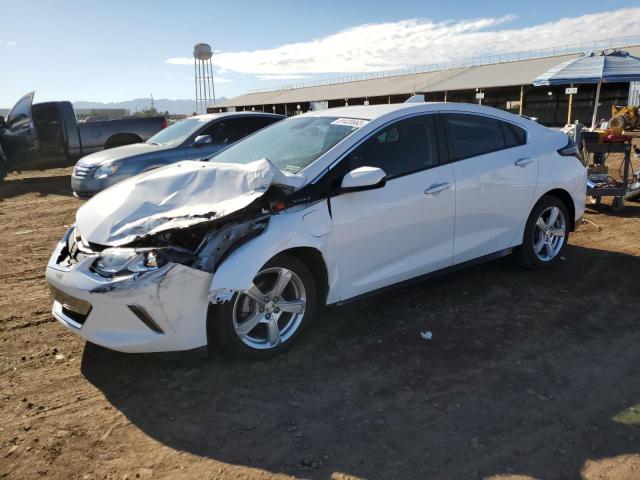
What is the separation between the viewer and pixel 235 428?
289 centimetres

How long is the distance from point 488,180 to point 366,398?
2.33 meters

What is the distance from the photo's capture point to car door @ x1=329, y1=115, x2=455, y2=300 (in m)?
3.72

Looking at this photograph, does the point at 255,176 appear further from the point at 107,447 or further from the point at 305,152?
the point at 107,447

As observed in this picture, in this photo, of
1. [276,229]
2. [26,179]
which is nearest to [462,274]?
[276,229]

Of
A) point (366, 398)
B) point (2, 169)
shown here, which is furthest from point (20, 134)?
point (366, 398)

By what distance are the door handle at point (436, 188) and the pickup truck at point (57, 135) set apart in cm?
1057

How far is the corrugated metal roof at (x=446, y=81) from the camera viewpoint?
3534cm

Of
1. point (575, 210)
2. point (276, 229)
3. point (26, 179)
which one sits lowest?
point (26, 179)

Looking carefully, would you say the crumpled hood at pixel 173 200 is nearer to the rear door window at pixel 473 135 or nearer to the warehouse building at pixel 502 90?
the rear door window at pixel 473 135

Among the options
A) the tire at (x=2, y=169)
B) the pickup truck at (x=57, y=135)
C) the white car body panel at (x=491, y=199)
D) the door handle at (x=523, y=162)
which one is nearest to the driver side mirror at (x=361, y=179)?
the white car body panel at (x=491, y=199)

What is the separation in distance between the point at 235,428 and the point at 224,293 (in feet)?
2.59

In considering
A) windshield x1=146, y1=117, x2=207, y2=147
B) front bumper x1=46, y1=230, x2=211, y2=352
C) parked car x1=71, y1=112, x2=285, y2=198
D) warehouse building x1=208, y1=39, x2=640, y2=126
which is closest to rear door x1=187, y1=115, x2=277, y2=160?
parked car x1=71, y1=112, x2=285, y2=198

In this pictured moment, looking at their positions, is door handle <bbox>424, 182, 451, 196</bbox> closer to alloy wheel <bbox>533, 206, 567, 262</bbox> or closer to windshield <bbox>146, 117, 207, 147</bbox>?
alloy wheel <bbox>533, 206, 567, 262</bbox>

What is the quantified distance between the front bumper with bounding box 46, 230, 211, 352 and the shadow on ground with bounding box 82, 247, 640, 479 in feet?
0.71
